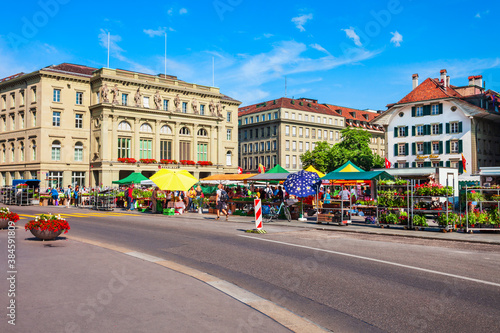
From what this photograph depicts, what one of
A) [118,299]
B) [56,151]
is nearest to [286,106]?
[56,151]

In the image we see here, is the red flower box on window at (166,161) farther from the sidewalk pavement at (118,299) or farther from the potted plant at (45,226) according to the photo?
the sidewalk pavement at (118,299)

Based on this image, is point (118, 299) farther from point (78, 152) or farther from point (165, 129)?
point (165, 129)

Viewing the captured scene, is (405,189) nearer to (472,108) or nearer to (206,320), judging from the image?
(206,320)

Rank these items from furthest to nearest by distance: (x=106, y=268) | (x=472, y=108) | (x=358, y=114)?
(x=358, y=114) → (x=472, y=108) → (x=106, y=268)

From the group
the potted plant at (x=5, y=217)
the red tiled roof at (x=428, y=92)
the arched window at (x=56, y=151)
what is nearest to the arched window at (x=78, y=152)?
the arched window at (x=56, y=151)

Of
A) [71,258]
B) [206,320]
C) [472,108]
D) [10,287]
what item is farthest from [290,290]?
[472,108]

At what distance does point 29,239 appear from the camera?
43.8ft

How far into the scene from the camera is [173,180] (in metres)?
27.3

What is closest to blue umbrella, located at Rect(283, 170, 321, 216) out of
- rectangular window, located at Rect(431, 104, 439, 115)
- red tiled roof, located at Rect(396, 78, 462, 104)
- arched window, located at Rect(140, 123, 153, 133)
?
red tiled roof, located at Rect(396, 78, 462, 104)

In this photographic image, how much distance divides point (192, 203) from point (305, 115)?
213 ft

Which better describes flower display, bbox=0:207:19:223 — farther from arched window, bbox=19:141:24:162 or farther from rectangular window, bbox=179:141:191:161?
rectangular window, bbox=179:141:191:161

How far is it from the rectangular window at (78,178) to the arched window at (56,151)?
2946 millimetres

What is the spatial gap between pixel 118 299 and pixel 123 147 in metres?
58.8

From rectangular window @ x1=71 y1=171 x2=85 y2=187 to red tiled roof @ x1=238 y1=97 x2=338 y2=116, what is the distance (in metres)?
43.6
